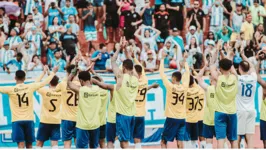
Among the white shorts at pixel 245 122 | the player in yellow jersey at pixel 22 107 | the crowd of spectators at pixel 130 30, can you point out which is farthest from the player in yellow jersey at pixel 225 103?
the crowd of spectators at pixel 130 30

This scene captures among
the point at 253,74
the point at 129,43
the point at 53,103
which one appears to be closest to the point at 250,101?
the point at 253,74

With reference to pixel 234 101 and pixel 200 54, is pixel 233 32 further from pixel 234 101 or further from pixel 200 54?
pixel 234 101

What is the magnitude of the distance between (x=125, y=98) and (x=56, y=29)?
33.6 feet

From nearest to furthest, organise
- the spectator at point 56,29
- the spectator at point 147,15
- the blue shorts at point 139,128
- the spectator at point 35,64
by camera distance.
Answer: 1. the blue shorts at point 139,128
2. the spectator at point 35,64
3. the spectator at point 56,29
4. the spectator at point 147,15

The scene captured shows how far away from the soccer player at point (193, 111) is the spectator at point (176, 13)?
29.9 feet

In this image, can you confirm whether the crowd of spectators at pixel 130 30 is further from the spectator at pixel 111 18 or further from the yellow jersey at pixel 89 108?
the yellow jersey at pixel 89 108

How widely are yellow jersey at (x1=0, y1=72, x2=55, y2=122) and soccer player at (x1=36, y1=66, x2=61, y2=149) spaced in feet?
2.58

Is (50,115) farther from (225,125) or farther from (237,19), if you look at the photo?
(237,19)

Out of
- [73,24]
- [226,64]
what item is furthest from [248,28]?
[226,64]

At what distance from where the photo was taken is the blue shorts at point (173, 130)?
1927 cm

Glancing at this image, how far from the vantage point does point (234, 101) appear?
1794 centimetres

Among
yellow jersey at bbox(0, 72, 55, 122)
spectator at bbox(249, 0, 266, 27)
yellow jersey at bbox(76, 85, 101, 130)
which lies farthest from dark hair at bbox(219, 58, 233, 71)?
spectator at bbox(249, 0, 266, 27)

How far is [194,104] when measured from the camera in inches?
788

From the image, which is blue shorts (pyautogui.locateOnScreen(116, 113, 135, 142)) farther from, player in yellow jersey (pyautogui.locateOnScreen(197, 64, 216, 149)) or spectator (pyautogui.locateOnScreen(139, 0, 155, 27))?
spectator (pyautogui.locateOnScreen(139, 0, 155, 27))
